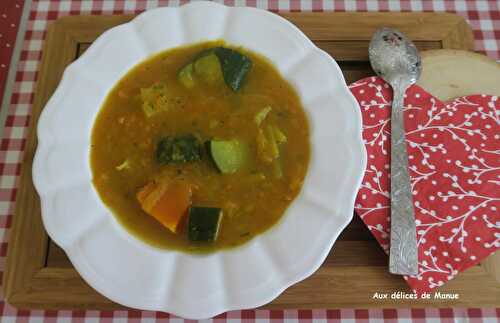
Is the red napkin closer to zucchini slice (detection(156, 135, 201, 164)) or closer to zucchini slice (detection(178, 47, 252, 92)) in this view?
zucchini slice (detection(178, 47, 252, 92))

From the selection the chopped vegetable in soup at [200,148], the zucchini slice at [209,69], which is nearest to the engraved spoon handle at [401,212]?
the chopped vegetable in soup at [200,148]

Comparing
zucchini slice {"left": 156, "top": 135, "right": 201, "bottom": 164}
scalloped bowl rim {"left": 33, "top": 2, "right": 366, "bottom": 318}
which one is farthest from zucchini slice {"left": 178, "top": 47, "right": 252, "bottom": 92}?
zucchini slice {"left": 156, "top": 135, "right": 201, "bottom": 164}

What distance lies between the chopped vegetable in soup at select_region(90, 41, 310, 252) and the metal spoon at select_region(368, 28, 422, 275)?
0.51 m

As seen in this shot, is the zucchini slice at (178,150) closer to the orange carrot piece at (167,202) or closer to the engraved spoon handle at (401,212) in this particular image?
the orange carrot piece at (167,202)

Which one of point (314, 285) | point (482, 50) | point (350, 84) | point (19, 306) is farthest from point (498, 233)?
point (19, 306)

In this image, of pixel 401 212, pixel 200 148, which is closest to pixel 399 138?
pixel 401 212

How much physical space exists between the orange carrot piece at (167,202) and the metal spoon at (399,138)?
1.03 metres

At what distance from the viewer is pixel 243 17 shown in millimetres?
2508

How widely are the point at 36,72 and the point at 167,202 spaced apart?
1.47 metres

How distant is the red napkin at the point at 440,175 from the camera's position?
2170 millimetres

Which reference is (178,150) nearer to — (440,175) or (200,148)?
(200,148)

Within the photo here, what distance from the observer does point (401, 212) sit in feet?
7.27

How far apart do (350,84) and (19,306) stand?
84.5 inches

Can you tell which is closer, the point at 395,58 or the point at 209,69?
the point at 209,69
